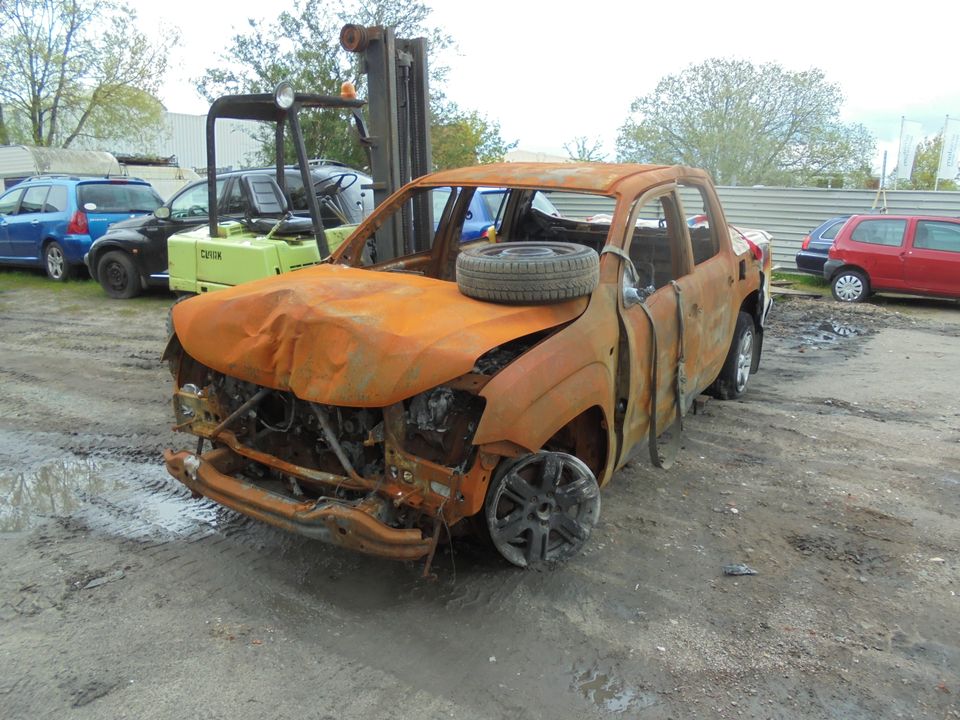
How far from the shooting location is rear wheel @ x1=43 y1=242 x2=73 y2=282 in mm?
12617

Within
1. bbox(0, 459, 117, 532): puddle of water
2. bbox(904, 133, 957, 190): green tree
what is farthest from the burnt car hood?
bbox(904, 133, 957, 190): green tree

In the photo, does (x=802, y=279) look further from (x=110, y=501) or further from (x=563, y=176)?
(x=110, y=501)

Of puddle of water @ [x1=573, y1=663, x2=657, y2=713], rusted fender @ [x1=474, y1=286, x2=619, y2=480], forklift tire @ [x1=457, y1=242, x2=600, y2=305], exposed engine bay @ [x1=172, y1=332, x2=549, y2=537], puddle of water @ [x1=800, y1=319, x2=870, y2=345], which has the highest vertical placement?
forklift tire @ [x1=457, y1=242, x2=600, y2=305]

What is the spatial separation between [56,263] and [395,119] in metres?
9.26

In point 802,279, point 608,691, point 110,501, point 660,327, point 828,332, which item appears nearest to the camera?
point 608,691

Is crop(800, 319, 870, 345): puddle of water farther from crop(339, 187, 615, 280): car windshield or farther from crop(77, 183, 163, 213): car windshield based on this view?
crop(77, 183, 163, 213): car windshield

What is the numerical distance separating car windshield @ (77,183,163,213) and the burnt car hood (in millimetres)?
10137

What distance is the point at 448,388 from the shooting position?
10.4 feet

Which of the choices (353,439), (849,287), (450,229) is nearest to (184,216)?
(450,229)

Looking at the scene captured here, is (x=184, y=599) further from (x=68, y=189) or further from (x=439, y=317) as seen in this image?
(x=68, y=189)

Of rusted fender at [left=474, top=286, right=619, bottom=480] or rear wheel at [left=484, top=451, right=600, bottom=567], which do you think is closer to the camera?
rusted fender at [left=474, top=286, right=619, bottom=480]

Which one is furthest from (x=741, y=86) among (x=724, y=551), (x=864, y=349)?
(x=724, y=551)

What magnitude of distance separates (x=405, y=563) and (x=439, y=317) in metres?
1.25

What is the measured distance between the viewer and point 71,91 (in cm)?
2600
